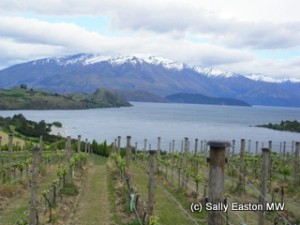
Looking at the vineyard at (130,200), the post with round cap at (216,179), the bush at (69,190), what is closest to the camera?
the post with round cap at (216,179)

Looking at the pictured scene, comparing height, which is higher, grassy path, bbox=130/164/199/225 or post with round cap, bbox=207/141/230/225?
post with round cap, bbox=207/141/230/225

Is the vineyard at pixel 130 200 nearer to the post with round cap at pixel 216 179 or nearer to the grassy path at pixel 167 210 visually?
the grassy path at pixel 167 210

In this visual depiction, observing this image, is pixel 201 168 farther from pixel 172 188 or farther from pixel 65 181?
pixel 65 181

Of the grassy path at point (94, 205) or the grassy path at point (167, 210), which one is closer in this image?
the grassy path at point (94, 205)

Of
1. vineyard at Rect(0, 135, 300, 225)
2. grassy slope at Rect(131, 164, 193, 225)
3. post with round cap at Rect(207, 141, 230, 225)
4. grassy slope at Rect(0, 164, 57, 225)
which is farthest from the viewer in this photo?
grassy slope at Rect(131, 164, 193, 225)

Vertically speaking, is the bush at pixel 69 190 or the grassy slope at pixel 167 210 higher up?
the bush at pixel 69 190

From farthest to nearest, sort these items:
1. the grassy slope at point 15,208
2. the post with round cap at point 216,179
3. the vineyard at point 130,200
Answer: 1. the grassy slope at point 15,208
2. the vineyard at point 130,200
3. the post with round cap at point 216,179

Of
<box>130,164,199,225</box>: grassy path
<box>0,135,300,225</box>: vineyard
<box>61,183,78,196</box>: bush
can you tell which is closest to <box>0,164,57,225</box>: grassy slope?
<box>0,135,300,225</box>: vineyard

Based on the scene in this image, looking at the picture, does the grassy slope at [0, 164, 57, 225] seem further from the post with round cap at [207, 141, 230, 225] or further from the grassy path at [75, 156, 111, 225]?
the post with round cap at [207, 141, 230, 225]

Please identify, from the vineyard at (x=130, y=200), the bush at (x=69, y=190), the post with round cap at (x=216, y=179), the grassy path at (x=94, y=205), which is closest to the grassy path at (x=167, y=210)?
the vineyard at (x=130, y=200)

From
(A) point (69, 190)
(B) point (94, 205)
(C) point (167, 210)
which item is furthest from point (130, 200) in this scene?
(A) point (69, 190)

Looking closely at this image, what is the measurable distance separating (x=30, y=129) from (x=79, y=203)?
169 ft

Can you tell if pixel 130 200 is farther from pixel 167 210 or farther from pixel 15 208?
pixel 15 208

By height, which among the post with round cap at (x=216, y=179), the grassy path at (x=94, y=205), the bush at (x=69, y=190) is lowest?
the grassy path at (x=94, y=205)
